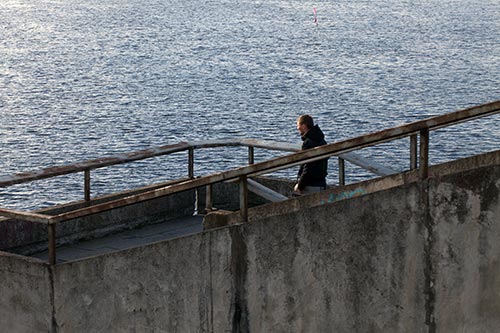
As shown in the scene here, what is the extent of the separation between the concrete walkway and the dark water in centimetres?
2785

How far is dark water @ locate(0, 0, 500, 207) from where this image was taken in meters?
47.8

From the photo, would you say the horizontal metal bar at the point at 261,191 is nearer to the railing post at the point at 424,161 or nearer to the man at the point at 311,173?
the man at the point at 311,173

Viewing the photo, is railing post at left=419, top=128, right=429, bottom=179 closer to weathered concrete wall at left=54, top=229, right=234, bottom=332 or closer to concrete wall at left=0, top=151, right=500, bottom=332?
concrete wall at left=0, top=151, right=500, bottom=332

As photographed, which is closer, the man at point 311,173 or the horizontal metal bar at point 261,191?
the horizontal metal bar at point 261,191

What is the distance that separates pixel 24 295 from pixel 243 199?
7.11 feet

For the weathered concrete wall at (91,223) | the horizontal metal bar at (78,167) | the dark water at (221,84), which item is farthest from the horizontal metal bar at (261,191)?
the dark water at (221,84)

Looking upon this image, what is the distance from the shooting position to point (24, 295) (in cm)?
904

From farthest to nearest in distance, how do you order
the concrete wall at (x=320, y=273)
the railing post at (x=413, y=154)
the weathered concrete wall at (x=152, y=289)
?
the weathered concrete wall at (x=152, y=289), the railing post at (x=413, y=154), the concrete wall at (x=320, y=273)

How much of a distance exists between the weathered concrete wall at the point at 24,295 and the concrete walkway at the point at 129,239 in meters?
0.79

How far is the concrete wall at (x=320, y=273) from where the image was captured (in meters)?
7.88

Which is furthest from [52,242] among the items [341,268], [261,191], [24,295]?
[341,268]

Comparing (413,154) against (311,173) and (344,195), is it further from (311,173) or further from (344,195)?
(311,173)

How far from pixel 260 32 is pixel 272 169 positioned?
115806 millimetres

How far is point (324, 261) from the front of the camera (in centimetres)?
830
